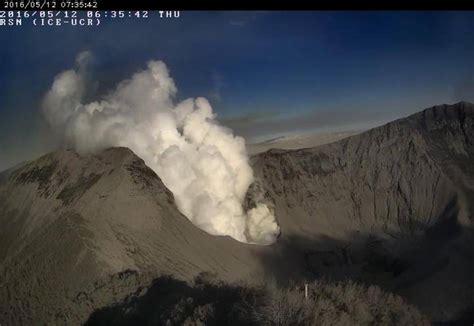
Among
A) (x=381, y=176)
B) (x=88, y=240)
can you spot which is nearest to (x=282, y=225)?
(x=381, y=176)

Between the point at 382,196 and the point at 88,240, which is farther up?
the point at 88,240

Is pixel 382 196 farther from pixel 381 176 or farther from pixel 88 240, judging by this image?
pixel 88 240


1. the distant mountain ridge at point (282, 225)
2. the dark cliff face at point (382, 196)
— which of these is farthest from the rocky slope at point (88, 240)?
the dark cliff face at point (382, 196)

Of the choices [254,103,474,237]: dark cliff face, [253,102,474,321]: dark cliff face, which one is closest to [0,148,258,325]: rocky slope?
[253,102,474,321]: dark cliff face

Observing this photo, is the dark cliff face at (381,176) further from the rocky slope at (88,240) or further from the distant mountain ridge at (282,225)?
the rocky slope at (88,240)

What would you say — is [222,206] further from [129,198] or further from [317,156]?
[129,198]

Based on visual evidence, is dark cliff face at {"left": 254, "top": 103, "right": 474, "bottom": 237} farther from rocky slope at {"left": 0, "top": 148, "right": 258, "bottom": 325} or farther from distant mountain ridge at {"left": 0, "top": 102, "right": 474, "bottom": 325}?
rocky slope at {"left": 0, "top": 148, "right": 258, "bottom": 325}
